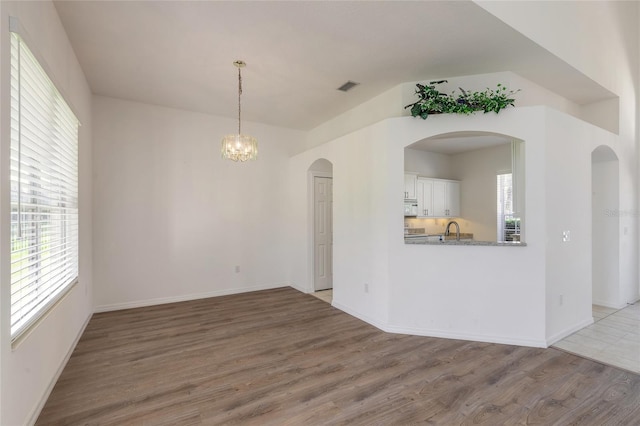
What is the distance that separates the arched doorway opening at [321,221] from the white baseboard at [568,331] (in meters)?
3.36

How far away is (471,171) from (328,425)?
20.5 ft

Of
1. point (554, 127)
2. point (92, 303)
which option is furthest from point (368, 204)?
point (92, 303)

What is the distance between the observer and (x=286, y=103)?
4691mm

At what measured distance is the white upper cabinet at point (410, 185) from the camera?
6.11m

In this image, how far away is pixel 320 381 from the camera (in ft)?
8.37

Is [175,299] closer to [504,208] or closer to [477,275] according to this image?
[477,275]

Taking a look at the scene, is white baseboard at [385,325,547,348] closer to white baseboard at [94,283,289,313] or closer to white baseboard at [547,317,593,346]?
white baseboard at [547,317,593,346]


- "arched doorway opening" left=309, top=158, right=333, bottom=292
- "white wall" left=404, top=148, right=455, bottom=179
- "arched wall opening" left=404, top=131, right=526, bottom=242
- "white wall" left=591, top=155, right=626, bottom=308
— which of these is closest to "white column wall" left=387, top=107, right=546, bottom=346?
"arched doorway opening" left=309, top=158, right=333, bottom=292

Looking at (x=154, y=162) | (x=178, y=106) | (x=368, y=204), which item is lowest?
(x=368, y=204)

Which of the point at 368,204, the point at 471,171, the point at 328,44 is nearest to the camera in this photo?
the point at 328,44

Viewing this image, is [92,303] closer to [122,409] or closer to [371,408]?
[122,409]

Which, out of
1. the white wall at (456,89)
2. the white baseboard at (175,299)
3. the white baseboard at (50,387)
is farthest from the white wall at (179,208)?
the white wall at (456,89)

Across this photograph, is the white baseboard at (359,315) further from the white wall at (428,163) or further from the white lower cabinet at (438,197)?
the white wall at (428,163)

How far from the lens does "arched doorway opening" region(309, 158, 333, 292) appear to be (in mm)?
5457
